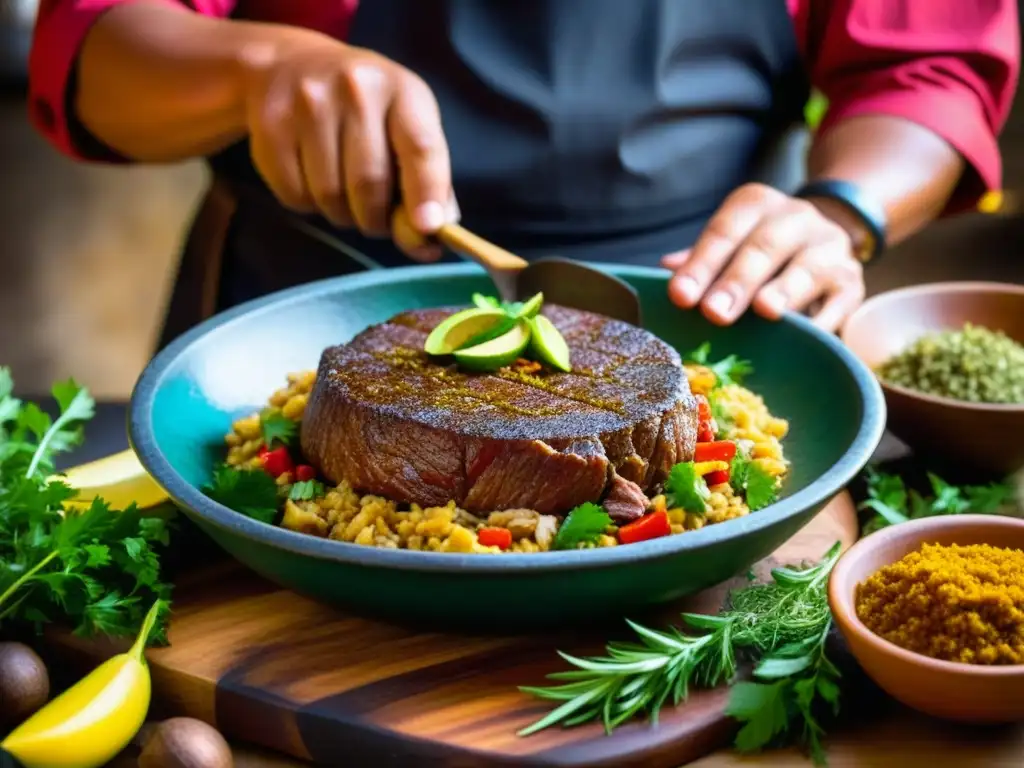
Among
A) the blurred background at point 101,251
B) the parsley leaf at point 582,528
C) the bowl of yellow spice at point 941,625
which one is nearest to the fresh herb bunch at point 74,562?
the parsley leaf at point 582,528

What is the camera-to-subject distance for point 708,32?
3029 mm

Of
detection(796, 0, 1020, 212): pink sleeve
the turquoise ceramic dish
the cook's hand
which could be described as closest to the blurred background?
detection(796, 0, 1020, 212): pink sleeve

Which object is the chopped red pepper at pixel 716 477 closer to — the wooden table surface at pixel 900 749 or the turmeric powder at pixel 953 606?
the turmeric powder at pixel 953 606

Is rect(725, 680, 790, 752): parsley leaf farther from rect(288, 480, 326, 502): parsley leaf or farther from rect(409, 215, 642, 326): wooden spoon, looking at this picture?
rect(409, 215, 642, 326): wooden spoon

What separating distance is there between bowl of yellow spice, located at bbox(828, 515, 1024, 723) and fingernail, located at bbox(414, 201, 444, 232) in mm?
1109

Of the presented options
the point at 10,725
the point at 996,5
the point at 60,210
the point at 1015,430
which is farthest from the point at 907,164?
the point at 60,210

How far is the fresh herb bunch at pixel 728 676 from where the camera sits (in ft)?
5.17

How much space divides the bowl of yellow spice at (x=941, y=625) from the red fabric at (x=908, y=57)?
1.73 m

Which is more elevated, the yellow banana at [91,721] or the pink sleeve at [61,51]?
the pink sleeve at [61,51]

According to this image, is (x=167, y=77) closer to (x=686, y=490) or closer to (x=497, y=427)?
(x=497, y=427)

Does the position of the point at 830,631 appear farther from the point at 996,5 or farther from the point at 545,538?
the point at 996,5

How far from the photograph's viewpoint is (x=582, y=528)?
5.73 ft

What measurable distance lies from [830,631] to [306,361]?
120 centimetres

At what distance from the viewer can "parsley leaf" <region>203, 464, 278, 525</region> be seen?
1884mm
